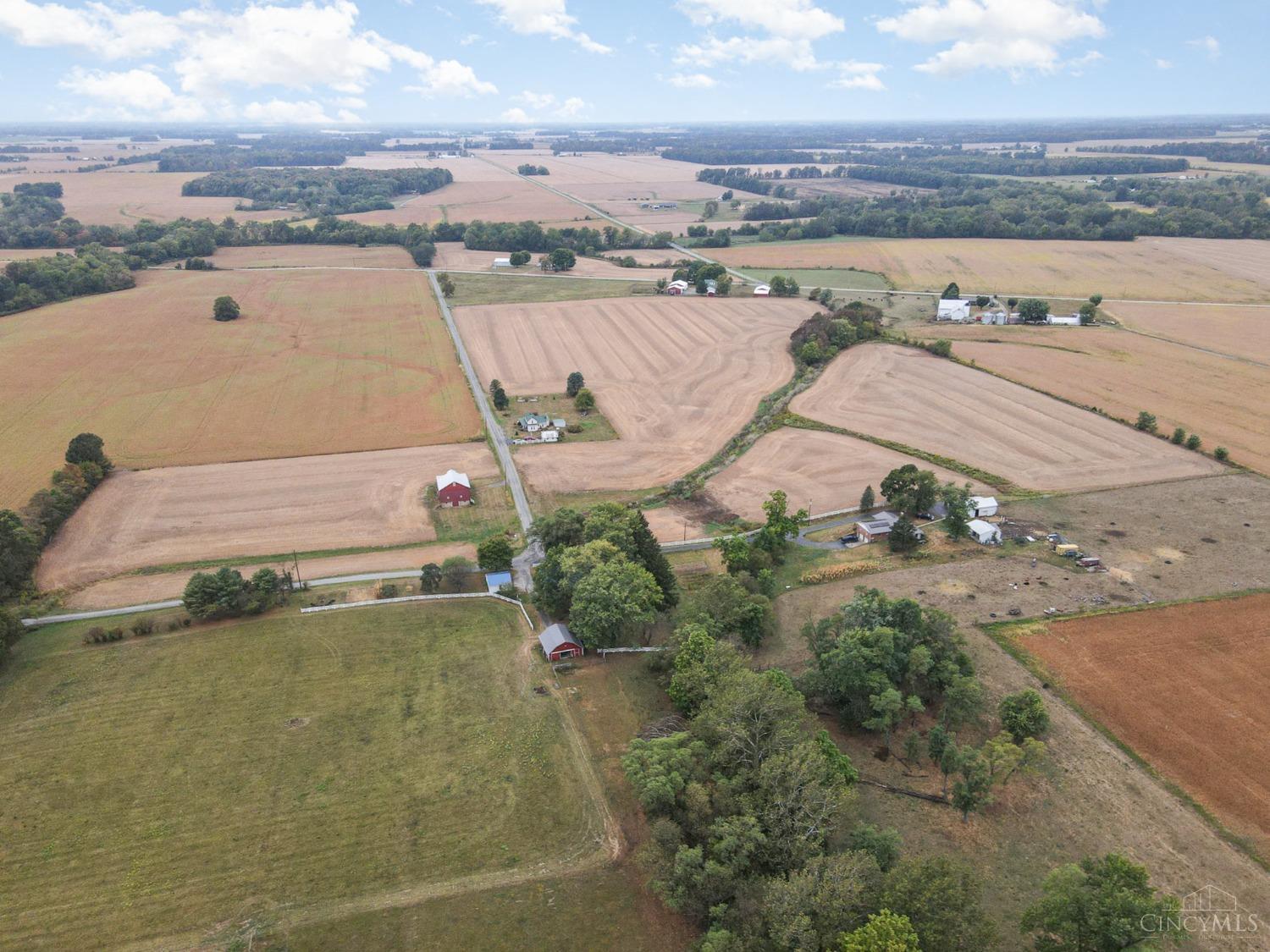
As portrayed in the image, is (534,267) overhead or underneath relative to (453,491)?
overhead

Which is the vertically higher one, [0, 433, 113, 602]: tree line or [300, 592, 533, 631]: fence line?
[0, 433, 113, 602]: tree line

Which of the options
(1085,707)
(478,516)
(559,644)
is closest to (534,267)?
(478,516)

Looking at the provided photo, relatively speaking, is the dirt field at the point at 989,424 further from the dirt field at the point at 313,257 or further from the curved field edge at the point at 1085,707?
the dirt field at the point at 313,257

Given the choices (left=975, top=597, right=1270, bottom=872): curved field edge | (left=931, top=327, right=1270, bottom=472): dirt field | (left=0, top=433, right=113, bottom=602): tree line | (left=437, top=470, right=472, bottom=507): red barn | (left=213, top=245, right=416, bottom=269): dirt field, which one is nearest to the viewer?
(left=975, top=597, right=1270, bottom=872): curved field edge

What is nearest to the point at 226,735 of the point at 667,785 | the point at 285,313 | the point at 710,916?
the point at 667,785

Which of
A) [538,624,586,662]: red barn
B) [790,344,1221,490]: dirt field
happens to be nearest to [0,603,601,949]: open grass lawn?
[538,624,586,662]: red barn

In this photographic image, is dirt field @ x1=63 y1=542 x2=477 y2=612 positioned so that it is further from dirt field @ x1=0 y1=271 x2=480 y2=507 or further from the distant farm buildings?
the distant farm buildings

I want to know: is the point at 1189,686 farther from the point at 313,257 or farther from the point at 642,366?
the point at 313,257
